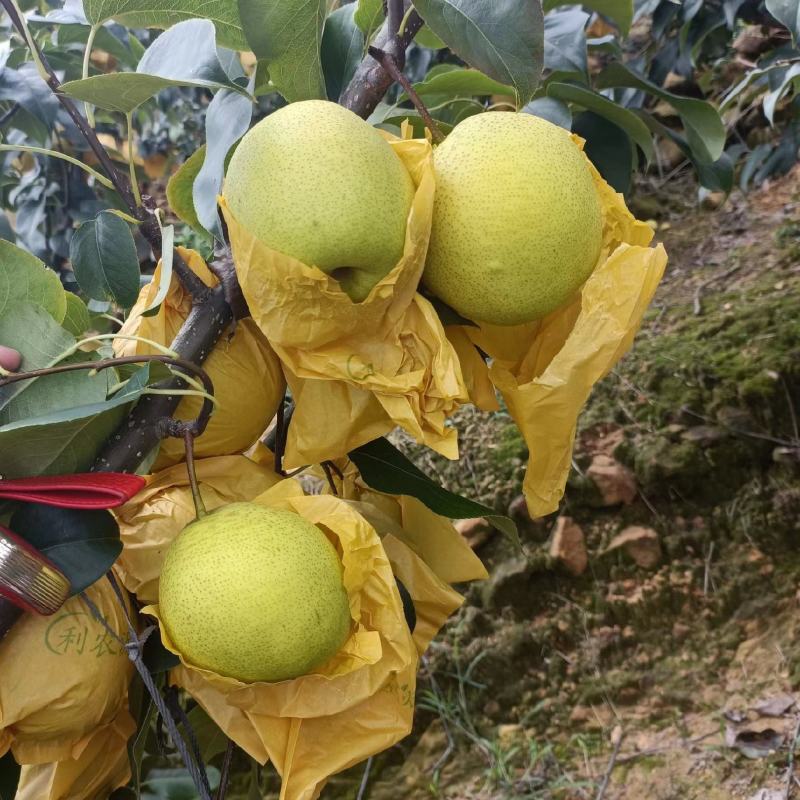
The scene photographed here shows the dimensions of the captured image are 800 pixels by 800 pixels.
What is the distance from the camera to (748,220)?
247cm

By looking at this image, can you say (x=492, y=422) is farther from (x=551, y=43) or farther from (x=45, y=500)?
(x=45, y=500)

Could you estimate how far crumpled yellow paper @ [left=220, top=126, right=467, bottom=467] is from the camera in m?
0.62

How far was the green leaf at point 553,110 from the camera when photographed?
938 millimetres

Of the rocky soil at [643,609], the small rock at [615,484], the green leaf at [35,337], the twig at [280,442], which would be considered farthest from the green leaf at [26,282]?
the small rock at [615,484]

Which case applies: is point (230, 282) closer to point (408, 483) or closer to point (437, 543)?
point (408, 483)

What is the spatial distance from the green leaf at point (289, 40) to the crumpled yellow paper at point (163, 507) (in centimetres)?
35

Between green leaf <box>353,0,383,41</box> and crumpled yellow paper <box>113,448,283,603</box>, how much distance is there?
0.41 meters

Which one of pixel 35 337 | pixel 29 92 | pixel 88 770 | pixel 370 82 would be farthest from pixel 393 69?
pixel 29 92

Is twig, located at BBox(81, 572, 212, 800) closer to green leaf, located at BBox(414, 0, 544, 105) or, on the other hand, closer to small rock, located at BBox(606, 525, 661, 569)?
green leaf, located at BBox(414, 0, 544, 105)

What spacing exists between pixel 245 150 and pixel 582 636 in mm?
1182

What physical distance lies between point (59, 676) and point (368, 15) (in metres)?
0.63

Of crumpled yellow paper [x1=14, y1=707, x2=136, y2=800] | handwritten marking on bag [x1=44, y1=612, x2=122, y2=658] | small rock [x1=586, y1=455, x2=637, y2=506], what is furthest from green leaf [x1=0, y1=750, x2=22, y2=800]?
small rock [x1=586, y1=455, x2=637, y2=506]

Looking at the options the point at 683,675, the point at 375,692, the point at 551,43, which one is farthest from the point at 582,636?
the point at 551,43

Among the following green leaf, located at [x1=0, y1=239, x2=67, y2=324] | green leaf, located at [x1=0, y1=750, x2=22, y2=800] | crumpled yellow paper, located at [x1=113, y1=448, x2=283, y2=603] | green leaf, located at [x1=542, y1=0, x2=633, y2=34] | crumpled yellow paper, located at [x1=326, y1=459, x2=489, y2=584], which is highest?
green leaf, located at [x1=542, y1=0, x2=633, y2=34]
